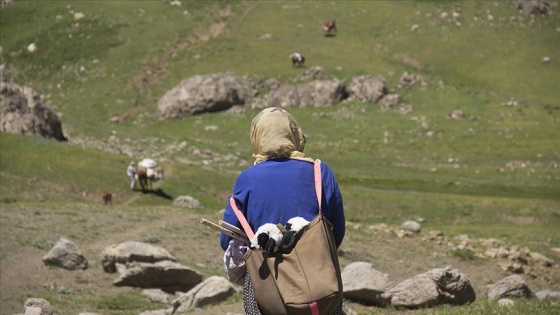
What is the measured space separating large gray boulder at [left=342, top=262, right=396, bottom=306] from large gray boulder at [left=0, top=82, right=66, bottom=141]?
4775cm

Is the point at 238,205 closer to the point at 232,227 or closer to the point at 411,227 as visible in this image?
the point at 232,227

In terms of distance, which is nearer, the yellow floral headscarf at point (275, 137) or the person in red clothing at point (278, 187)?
the person in red clothing at point (278, 187)

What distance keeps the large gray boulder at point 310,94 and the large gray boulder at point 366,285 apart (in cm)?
7005

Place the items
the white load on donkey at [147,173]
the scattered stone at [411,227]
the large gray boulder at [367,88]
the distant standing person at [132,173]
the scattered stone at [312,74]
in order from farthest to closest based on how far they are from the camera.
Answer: the scattered stone at [312,74] < the large gray boulder at [367,88] < the distant standing person at [132,173] < the white load on donkey at [147,173] < the scattered stone at [411,227]

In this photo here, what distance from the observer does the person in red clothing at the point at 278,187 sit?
1116 cm

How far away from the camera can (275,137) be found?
450 inches

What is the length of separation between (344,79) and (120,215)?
59.1m

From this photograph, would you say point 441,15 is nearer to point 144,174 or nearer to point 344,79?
point 344,79

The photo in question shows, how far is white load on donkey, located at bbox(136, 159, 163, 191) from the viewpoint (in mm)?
53781

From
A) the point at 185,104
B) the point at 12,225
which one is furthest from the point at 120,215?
the point at 185,104

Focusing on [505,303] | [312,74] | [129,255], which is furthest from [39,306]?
[312,74]

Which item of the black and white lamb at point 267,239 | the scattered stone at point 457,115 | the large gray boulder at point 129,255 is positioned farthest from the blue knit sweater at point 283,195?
the scattered stone at point 457,115

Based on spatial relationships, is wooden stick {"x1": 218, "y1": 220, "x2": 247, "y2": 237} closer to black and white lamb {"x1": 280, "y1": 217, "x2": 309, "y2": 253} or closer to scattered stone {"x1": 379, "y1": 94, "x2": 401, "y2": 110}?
black and white lamb {"x1": 280, "y1": 217, "x2": 309, "y2": 253}

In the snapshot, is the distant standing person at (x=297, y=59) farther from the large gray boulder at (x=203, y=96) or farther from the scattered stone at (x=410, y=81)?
the scattered stone at (x=410, y=81)
